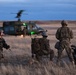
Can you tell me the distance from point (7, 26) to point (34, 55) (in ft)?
90.2

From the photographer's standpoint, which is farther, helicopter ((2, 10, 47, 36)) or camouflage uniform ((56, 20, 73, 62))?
helicopter ((2, 10, 47, 36))

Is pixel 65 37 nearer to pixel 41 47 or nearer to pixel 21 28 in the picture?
pixel 41 47

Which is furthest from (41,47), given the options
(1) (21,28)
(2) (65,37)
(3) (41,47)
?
(1) (21,28)

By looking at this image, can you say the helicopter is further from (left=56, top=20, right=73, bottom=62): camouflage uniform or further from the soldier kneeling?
(left=56, top=20, right=73, bottom=62): camouflage uniform

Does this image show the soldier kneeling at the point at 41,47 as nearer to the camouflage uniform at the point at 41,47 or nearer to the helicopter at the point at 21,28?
the camouflage uniform at the point at 41,47

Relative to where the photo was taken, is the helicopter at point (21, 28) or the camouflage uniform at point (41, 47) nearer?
the camouflage uniform at point (41, 47)

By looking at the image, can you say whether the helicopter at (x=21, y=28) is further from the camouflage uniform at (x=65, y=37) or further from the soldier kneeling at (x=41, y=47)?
the camouflage uniform at (x=65, y=37)

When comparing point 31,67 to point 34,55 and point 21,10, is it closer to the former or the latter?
point 34,55

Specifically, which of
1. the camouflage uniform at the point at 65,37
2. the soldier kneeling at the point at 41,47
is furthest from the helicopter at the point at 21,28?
the camouflage uniform at the point at 65,37

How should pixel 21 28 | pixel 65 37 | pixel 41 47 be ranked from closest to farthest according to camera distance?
pixel 65 37, pixel 41 47, pixel 21 28

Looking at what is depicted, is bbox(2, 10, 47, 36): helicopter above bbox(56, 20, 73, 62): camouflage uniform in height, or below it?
below

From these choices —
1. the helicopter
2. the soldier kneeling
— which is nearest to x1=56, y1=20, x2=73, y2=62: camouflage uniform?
the soldier kneeling

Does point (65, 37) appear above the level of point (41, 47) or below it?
above

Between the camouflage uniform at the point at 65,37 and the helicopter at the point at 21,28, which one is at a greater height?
the camouflage uniform at the point at 65,37
